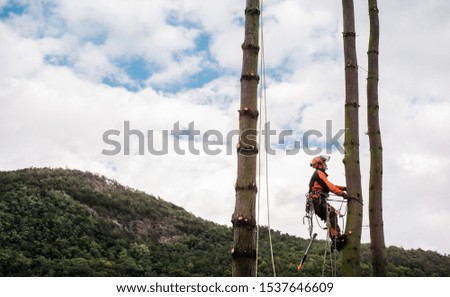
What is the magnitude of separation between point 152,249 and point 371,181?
19906 millimetres

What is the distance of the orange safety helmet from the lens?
919 centimetres

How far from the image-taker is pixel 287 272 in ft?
66.2

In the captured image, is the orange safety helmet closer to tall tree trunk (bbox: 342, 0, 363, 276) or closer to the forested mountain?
tall tree trunk (bbox: 342, 0, 363, 276)

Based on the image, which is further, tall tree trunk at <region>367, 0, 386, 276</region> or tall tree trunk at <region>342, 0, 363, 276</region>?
tall tree trunk at <region>367, 0, 386, 276</region>

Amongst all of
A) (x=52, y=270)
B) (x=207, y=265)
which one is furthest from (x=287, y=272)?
(x=52, y=270)

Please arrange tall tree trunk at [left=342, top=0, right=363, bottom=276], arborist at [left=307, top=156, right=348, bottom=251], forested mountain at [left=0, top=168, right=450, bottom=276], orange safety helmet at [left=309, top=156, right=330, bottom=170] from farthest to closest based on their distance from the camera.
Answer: forested mountain at [left=0, top=168, right=450, bottom=276]
orange safety helmet at [left=309, top=156, right=330, bottom=170]
arborist at [left=307, top=156, right=348, bottom=251]
tall tree trunk at [left=342, top=0, right=363, bottom=276]

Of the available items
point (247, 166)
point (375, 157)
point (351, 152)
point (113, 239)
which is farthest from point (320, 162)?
A: point (113, 239)

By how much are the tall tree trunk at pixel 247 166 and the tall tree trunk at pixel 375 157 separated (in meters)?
5.15

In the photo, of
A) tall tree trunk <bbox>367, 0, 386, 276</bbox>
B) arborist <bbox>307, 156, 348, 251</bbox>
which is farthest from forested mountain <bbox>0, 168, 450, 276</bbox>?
arborist <bbox>307, 156, 348, 251</bbox>

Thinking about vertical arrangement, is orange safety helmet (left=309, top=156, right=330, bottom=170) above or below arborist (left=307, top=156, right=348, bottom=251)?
above

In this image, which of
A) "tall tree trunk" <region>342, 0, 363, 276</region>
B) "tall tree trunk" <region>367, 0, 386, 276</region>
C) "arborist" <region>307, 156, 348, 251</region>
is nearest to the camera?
"tall tree trunk" <region>342, 0, 363, 276</region>

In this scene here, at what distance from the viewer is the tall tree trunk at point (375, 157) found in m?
9.66

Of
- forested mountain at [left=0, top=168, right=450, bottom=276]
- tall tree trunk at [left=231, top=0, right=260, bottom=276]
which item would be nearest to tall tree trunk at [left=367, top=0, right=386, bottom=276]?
tall tree trunk at [left=231, top=0, right=260, bottom=276]
